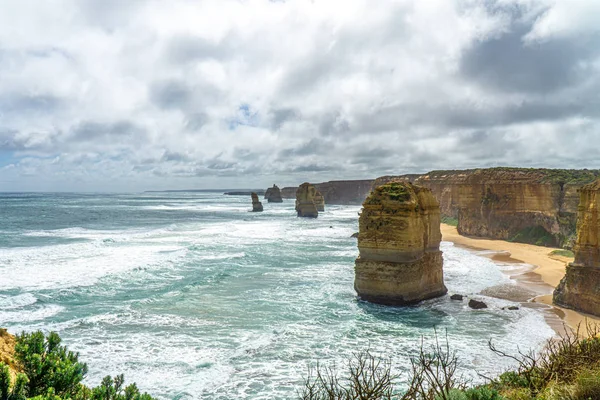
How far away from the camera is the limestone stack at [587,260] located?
17812mm

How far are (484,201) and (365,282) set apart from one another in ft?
108

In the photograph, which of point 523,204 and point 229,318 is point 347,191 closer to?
point 523,204

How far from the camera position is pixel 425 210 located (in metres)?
20.8

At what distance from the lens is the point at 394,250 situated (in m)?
19.1

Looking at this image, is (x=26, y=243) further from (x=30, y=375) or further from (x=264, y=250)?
(x=30, y=375)

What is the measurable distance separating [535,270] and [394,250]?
621 inches

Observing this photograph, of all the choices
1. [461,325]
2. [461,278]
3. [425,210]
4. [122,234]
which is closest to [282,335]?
[461,325]

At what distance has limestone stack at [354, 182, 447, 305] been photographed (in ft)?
62.2

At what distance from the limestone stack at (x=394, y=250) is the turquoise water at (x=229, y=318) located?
77 centimetres

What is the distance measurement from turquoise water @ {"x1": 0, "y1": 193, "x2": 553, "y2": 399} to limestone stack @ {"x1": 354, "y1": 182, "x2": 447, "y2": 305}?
0.77 meters

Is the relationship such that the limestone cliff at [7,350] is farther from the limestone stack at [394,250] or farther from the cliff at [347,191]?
the cliff at [347,191]

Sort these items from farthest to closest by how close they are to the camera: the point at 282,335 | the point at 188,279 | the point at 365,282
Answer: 1. the point at 188,279
2. the point at 365,282
3. the point at 282,335

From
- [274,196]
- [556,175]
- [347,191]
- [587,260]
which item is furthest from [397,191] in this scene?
[347,191]

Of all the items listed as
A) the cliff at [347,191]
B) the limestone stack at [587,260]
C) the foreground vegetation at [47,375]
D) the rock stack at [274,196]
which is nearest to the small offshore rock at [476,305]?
the limestone stack at [587,260]
